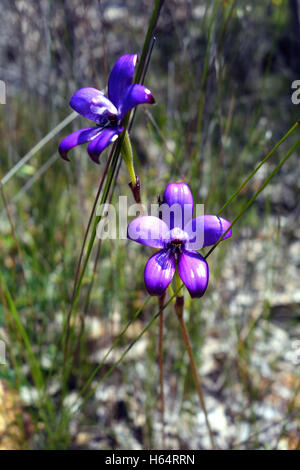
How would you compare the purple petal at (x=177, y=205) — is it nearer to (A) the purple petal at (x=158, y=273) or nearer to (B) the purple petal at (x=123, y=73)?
(A) the purple petal at (x=158, y=273)

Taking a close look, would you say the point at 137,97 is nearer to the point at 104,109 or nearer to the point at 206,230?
the point at 104,109

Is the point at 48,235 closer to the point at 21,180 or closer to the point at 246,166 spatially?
the point at 21,180

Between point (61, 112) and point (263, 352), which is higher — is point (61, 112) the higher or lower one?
the higher one

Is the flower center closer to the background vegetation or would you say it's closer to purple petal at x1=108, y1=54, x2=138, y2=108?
purple petal at x1=108, y1=54, x2=138, y2=108

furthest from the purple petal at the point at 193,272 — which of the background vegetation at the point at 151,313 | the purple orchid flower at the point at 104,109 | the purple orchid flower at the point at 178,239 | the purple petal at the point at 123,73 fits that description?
the background vegetation at the point at 151,313

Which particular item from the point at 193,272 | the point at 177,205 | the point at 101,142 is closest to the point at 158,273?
the point at 193,272

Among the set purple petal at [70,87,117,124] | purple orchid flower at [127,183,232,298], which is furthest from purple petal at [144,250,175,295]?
purple petal at [70,87,117,124]
